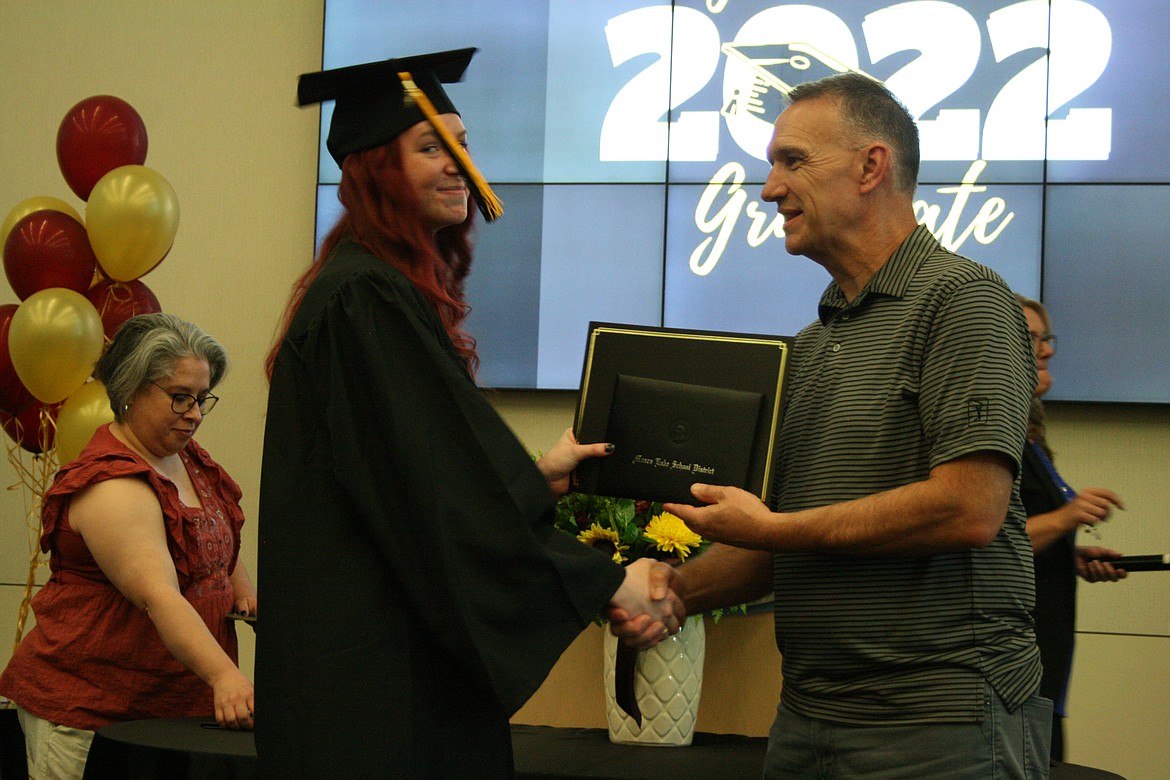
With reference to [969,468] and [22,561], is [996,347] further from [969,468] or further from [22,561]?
[22,561]

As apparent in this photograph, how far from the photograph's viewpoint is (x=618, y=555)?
7.75 ft

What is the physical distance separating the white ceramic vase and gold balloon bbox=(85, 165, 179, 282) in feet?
7.56

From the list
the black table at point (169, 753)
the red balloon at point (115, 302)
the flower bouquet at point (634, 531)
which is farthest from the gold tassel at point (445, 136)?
the red balloon at point (115, 302)

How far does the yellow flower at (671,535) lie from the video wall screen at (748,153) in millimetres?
2248

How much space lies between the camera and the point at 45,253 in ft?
12.5

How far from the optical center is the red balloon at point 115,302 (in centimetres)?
389

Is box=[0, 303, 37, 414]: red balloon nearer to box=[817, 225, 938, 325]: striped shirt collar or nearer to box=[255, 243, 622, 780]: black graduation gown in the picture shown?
box=[255, 243, 622, 780]: black graduation gown

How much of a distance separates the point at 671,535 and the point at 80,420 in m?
2.13

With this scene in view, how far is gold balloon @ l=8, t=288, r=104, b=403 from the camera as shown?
11.9ft

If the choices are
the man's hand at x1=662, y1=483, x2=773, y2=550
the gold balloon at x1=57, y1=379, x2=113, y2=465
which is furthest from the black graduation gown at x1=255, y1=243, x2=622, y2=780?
the gold balloon at x1=57, y1=379, x2=113, y2=465

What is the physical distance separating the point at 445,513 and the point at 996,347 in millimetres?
756

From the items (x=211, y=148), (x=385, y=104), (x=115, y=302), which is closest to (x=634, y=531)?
(x=385, y=104)

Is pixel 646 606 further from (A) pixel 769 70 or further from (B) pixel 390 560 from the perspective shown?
(A) pixel 769 70

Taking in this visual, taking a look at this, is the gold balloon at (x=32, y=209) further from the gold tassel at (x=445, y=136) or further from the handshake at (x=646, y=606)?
the handshake at (x=646, y=606)
